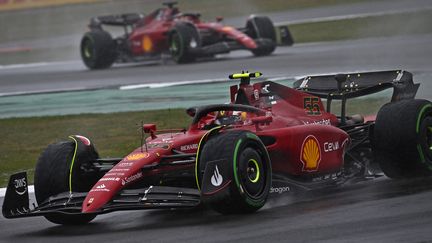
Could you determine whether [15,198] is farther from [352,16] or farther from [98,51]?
[352,16]

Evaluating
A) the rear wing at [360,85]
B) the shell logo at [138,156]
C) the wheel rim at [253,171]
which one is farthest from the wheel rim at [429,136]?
the shell logo at [138,156]

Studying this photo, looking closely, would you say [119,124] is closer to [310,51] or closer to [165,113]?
[165,113]

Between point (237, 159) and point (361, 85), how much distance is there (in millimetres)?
3387

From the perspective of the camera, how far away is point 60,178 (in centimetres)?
1018

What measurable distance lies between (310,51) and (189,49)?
124 inches

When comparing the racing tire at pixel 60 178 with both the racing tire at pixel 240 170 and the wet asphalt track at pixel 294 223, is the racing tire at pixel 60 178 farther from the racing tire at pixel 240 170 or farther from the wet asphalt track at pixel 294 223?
the racing tire at pixel 240 170

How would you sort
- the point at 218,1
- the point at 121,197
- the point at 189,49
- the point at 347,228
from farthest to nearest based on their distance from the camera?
1. the point at 218,1
2. the point at 189,49
3. the point at 121,197
4. the point at 347,228

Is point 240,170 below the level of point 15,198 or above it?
above

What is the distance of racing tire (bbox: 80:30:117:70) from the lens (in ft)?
94.0

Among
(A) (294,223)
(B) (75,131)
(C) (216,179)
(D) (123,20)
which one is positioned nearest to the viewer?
(A) (294,223)

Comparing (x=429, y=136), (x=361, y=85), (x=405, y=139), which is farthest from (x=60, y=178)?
(x=361, y=85)

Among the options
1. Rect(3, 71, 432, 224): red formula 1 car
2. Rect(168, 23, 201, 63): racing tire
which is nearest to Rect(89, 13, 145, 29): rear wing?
Rect(168, 23, 201, 63): racing tire

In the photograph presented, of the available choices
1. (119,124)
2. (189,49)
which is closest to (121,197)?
(119,124)

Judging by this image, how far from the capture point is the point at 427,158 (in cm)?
1089
